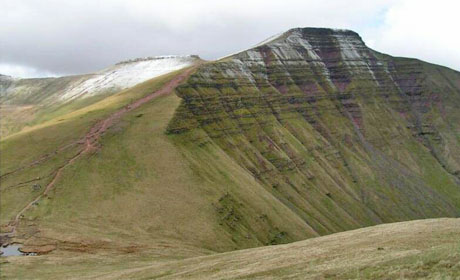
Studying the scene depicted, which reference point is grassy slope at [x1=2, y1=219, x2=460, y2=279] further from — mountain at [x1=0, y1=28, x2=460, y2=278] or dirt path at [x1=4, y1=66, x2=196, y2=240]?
dirt path at [x1=4, y1=66, x2=196, y2=240]

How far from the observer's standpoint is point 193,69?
19175cm

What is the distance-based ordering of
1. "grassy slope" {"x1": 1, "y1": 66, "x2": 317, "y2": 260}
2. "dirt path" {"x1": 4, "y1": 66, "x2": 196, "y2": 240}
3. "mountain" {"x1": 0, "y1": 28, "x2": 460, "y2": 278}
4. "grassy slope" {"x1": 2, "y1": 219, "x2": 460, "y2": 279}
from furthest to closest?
"dirt path" {"x1": 4, "y1": 66, "x2": 196, "y2": 240}
"mountain" {"x1": 0, "y1": 28, "x2": 460, "y2": 278}
"grassy slope" {"x1": 1, "y1": 66, "x2": 317, "y2": 260}
"grassy slope" {"x1": 2, "y1": 219, "x2": 460, "y2": 279}

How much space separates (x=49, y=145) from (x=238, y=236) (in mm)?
60007

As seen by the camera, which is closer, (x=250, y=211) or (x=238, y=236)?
(x=238, y=236)

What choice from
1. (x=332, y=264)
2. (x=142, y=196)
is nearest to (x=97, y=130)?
(x=142, y=196)

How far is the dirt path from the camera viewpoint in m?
98.9

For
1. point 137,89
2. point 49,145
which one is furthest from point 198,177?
point 137,89

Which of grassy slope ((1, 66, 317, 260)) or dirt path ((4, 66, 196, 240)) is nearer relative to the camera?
grassy slope ((1, 66, 317, 260))

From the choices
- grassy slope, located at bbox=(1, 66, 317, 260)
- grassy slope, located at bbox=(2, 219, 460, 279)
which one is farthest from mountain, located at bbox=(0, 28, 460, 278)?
grassy slope, located at bbox=(2, 219, 460, 279)

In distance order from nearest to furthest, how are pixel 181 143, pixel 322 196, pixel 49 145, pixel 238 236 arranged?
pixel 238 236 < pixel 49 145 < pixel 181 143 < pixel 322 196

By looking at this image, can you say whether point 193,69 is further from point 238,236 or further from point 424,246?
point 424,246

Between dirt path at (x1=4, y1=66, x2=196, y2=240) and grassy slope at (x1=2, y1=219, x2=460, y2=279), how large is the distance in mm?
25959

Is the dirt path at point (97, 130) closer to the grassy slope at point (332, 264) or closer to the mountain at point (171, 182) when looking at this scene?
the mountain at point (171, 182)

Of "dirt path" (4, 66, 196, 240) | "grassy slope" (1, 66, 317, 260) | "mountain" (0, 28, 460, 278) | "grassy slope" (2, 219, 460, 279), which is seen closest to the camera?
"grassy slope" (2, 219, 460, 279)
